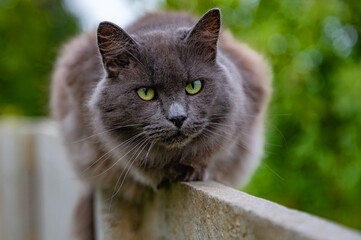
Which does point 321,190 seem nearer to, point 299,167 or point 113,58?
point 299,167

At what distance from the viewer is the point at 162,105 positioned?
1.92 metres

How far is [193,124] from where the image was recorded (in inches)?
75.6

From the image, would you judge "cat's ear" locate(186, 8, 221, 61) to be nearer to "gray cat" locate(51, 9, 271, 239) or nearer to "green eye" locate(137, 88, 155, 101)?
"gray cat" locate(51, 9, 271, 239)

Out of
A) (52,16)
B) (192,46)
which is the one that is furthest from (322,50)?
(52,16)

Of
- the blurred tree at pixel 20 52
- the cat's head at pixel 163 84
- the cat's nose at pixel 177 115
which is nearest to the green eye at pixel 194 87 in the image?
the cat's head at pixel 163 84

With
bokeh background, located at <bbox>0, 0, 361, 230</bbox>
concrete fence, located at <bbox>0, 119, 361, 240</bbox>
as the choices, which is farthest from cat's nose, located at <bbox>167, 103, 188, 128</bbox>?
bokeh background, located at <bbox>0, 0, 361, 230</bbox>

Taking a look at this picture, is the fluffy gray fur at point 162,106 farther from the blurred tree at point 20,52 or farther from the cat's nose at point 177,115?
the blurred tree at point 20,52

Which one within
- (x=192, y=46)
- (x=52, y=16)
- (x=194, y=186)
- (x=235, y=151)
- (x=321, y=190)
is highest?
(x=192, y=46)

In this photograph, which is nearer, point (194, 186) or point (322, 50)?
point (194, 186)

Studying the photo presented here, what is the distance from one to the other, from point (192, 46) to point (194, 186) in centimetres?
59

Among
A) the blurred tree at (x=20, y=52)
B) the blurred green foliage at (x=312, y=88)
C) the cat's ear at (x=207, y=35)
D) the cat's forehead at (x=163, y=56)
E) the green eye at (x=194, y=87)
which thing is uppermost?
the cat's ear at (x=207, y=35)

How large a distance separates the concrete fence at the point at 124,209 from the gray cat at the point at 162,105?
15cm

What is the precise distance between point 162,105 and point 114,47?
337mm

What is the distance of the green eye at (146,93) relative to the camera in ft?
6.51
